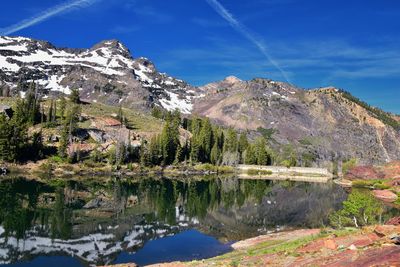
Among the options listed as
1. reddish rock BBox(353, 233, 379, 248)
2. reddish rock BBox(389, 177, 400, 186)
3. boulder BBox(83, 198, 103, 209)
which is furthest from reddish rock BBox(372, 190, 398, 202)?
reddish rock BBox(353, 233, 379, 248)

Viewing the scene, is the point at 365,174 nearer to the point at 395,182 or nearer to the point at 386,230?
the point at 395,182

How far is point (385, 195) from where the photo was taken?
128500mm

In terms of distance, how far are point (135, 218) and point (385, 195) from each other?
83.2 meters

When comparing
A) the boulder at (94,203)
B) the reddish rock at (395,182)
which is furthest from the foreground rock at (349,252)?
the reddish rock at (395,182)

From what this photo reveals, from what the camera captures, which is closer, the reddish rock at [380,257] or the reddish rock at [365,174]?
the reddish rock at [380,257]

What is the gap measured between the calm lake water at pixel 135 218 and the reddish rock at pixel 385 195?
1041 cm

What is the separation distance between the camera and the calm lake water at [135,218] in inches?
2130

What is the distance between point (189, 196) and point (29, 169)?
69.2m

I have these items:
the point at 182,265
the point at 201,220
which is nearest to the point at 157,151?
the point at 201,220

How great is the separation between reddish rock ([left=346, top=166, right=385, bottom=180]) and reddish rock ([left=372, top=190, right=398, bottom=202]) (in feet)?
92.0

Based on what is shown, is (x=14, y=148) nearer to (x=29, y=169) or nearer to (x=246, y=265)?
(x=29, y=169)

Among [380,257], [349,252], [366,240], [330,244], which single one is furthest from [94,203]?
[380,257]

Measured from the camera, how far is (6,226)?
64.8m

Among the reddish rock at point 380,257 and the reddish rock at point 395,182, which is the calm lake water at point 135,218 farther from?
the reddish rock at point 380,257
